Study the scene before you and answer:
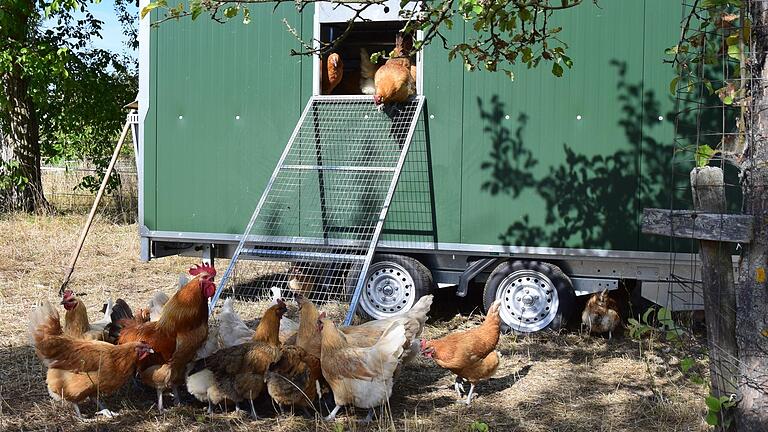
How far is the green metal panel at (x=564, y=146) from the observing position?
722 centimetres

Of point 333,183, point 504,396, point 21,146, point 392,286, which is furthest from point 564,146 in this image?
point 21,146

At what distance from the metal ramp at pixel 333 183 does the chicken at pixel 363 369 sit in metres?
2.57

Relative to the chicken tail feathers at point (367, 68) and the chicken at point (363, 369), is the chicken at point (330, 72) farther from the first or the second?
the chicken at point (363, 369)

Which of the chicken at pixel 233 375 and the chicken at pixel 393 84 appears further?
the chicken at pixel 393 84

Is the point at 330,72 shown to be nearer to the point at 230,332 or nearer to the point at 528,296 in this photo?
the point at 528,296

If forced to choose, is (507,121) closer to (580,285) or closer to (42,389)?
(580,285)

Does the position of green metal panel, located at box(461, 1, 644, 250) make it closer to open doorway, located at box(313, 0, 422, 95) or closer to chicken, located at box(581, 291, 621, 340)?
chicken, located at box(581, 291, 621, 340)

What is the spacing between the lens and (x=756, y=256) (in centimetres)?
375

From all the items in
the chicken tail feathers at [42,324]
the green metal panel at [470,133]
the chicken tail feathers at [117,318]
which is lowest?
the chicken tail feathers at [117,318]

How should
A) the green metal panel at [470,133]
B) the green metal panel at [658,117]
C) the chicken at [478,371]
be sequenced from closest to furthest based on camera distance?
the chicken at [478,371] < the green metal panel at [658,117] < the green metal panel at [470,133]

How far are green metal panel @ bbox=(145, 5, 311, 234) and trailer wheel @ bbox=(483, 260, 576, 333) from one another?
2.78 meters

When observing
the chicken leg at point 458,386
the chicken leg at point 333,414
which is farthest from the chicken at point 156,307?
the chicken leg at point 458,386

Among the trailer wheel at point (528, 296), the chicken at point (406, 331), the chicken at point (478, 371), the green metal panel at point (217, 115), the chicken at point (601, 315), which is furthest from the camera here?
the green metal panel at point (217, 115)

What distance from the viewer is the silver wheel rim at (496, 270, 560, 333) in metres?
7.54
